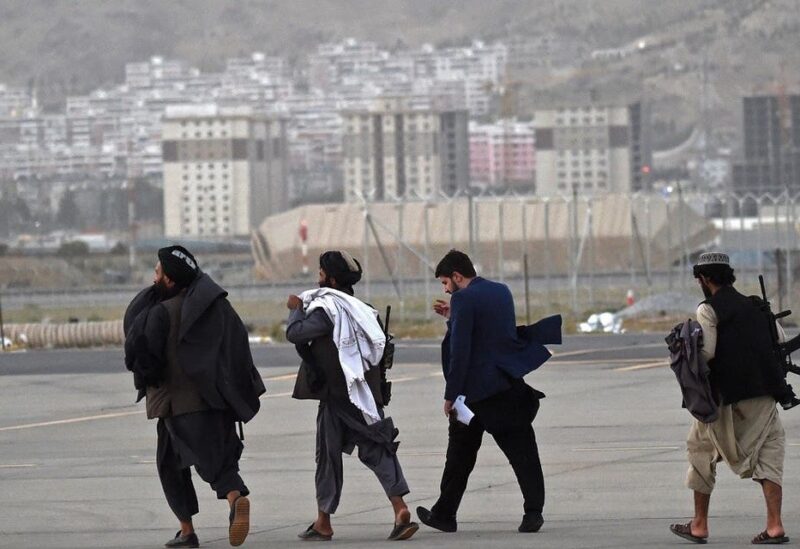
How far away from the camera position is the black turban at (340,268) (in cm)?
938

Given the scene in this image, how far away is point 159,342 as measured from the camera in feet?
28.9

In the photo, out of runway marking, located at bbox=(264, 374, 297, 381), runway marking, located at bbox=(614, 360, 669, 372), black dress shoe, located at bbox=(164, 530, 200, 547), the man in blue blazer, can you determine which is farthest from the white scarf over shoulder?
runway marking, located at bbox=(614, 360, 669, 372)

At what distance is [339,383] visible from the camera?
928 cm

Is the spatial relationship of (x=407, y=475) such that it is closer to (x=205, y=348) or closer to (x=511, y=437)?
(x=511, y=437)

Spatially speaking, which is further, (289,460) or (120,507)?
(289,460)

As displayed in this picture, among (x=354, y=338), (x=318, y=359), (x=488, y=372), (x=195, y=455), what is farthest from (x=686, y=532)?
(x=195, y=455)

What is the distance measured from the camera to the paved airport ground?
9.40m

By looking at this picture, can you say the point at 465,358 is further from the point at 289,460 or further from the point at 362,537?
the point at 289,460

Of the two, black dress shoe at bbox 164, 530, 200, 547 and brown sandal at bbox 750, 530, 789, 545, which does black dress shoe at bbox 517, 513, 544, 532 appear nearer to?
brown sandal at bbox 750, 530, 789, 545

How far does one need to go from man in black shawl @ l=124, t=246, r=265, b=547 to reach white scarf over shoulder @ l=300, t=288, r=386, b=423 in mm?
518

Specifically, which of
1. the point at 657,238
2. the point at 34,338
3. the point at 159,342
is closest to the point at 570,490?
the point at 159,342

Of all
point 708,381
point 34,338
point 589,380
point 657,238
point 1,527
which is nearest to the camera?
point 708,381

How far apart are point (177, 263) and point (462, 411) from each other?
1708mm

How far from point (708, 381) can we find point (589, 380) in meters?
10.5
